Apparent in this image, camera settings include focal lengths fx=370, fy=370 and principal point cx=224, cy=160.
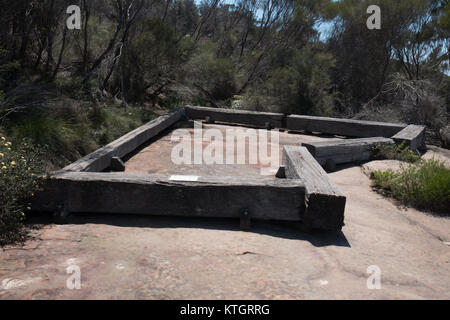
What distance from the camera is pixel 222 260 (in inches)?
113

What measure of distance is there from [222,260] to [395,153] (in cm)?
492

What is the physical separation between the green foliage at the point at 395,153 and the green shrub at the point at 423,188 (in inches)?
50.8

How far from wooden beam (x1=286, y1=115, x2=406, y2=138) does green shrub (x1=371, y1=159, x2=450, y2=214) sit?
3076mm

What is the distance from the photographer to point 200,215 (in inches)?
146

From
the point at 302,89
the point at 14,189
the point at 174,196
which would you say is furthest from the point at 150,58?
the point at 14,189

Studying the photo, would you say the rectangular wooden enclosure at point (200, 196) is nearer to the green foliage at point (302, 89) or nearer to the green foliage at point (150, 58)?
the green foliage at point (150, 58)

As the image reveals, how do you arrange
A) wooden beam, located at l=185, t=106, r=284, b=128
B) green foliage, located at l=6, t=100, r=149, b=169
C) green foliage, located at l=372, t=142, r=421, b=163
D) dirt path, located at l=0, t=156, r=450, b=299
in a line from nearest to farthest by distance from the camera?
Result: dirt path, located at l=0, t=156, r=450, b=299 → green foliage, located at l=6, t=100, r=149, b=169 → green foliage, located at l=372, t=142, r=421, b=163 → wooden beam, located at l=185, t=106, r=284, b=128

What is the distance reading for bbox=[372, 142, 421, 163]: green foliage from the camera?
6.53 m

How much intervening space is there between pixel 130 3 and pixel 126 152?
17.9ft

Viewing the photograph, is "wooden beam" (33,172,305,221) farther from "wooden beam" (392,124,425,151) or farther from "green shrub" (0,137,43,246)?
"wooden beam" (392,124,425,151)

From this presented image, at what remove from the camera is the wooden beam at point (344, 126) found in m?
8.21

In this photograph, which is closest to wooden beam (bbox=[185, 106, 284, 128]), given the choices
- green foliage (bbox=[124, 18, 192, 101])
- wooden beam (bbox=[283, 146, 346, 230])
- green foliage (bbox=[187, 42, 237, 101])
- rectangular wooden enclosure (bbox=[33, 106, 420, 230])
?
green foliage (bbox=[124, 18, 192, 101])
